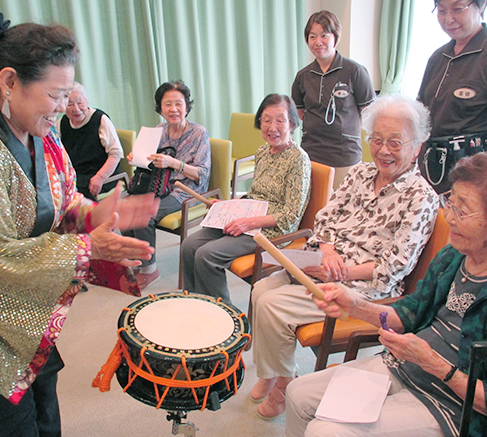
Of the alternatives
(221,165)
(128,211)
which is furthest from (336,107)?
(128,211)

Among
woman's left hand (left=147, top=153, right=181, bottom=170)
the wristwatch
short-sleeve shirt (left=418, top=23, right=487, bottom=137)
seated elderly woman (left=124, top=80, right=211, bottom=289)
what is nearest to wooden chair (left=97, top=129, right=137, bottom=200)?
seated elderly woman (left=124, top=80, right=211, bottom=289)

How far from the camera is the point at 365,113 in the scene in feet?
6.08

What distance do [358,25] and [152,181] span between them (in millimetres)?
3030

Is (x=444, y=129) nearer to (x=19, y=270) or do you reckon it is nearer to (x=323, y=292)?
(x=323, y=292)

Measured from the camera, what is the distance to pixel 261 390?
1.91 meters

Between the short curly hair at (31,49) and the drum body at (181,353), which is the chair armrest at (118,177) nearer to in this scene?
the drum body at (181,353)

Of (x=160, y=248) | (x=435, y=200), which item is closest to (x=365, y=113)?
(x=435, y=200)

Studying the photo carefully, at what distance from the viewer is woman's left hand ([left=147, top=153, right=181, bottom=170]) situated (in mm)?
2789

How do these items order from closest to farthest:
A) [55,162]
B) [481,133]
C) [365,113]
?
[55,162]
[365,113]
[481,133]

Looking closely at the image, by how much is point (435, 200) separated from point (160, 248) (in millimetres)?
2367

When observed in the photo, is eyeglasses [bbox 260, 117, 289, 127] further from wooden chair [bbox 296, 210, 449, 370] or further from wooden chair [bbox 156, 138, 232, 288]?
wooden chair [bbox 296, 210, 449, 370]

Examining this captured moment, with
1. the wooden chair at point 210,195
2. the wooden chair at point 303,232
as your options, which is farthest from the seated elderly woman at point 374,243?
the wooden chair at point 210,195

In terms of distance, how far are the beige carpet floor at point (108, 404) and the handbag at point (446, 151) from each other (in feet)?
3.63

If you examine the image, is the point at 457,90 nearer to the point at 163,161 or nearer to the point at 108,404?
the point at 163,161
